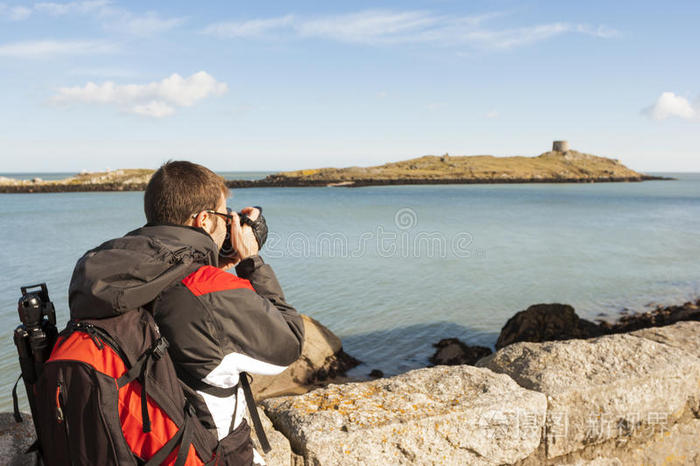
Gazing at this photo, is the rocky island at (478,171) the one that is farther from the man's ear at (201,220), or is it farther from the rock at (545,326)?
the man's ear at (201,220)

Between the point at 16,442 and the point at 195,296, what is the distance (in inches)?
55.2

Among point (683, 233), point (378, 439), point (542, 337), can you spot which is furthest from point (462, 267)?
point (683, 233)

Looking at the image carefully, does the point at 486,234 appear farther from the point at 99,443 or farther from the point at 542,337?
Answer: the point at 99,443

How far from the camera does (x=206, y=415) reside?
168 cm

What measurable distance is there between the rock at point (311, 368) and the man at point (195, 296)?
499cm

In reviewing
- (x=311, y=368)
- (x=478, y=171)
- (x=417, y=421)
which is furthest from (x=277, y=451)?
(x=478, y=171)

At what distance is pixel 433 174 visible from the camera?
10619 cm

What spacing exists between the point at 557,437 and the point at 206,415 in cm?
203

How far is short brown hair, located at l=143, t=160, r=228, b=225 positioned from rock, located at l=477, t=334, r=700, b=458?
221 centimetres

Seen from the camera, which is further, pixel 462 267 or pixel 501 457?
pixel 462 267

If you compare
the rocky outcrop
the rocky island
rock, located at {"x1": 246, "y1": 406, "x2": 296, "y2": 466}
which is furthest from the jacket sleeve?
the rocky island

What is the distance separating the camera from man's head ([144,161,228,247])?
1.84 meters

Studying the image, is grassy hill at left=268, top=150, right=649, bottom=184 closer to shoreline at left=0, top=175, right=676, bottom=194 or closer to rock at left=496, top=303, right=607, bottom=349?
shoreline at left=0, top=175, right=676, bottom=194

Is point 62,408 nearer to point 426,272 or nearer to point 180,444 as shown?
point 180,444
